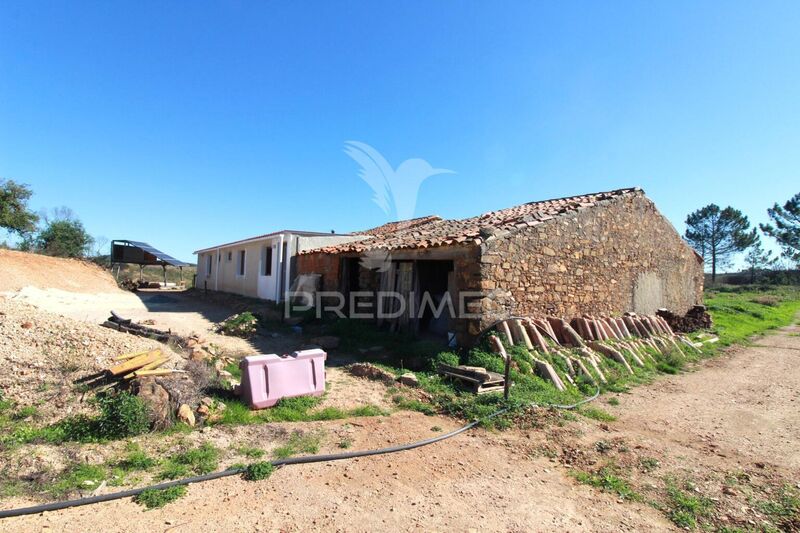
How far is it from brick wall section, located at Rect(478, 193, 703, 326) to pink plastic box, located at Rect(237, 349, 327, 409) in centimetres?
352

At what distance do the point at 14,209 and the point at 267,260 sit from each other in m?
20.2

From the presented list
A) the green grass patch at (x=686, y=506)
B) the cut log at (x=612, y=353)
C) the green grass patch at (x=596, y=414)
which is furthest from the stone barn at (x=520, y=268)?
the green grass patch at (x=686, y=506)

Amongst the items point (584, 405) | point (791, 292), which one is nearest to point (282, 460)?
point (584, 405)

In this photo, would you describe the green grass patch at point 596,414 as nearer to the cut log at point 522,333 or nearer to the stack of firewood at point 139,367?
the cut log at point 522,333

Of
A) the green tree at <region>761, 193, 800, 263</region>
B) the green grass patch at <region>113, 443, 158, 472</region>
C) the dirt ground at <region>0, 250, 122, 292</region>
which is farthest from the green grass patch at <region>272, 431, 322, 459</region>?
the green tree at <region>761, 193, 800, 263</region>

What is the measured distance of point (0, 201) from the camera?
23859 mm

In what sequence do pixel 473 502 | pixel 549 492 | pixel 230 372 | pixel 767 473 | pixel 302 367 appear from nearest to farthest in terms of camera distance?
pixel 473 502
pixel 549 492
pixel 767 473
pixel 302 367
pixel 230 372

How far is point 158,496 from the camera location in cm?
316

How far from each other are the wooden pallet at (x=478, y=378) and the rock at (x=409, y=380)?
1.97 ft

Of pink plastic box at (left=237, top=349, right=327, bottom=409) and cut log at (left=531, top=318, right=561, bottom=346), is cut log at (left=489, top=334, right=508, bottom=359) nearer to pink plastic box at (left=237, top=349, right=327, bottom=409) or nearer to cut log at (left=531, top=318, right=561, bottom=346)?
cut log at (left=531, top=318, right=561, bottom=346)

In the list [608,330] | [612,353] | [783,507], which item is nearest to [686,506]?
[783,507]

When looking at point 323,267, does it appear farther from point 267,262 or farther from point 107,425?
point 107,425

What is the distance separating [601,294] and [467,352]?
503 cm

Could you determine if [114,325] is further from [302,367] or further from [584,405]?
[584,405]
